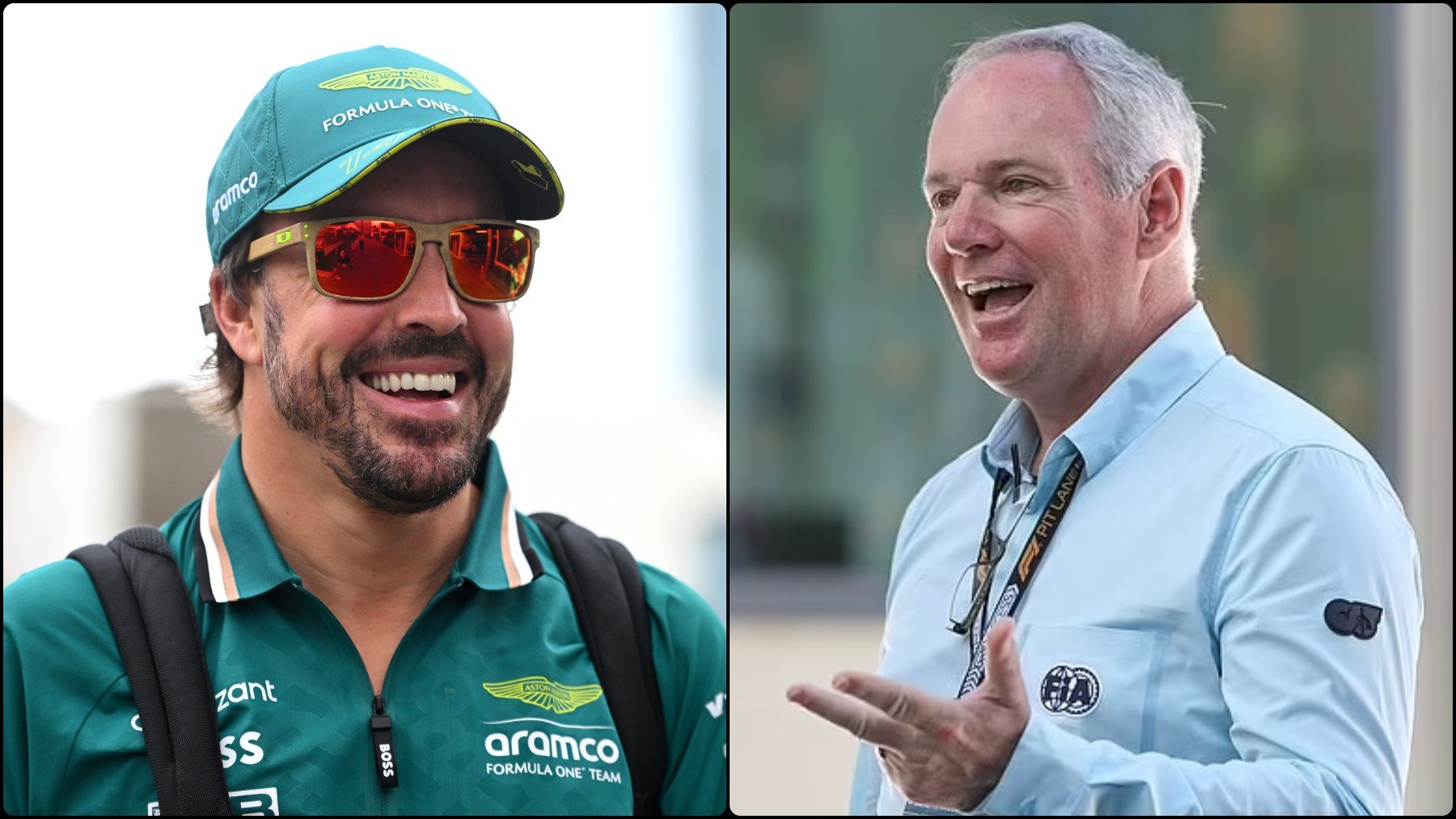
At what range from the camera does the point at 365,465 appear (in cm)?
219

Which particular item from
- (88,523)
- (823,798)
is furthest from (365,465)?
(823,798)

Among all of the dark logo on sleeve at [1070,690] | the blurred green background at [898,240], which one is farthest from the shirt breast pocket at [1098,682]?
the blurred green background at [898,240]

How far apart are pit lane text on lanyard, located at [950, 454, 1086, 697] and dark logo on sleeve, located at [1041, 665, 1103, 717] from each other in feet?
0.31

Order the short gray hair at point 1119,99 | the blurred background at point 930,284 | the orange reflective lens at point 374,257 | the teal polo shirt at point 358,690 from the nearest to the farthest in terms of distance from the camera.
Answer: the teal polo shirt at point 358,690
the orange reflective lens at point 374,257
the short gray hair at point 1119,99
the blurred background at point 930,284

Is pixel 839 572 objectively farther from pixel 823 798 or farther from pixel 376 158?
pixel 376 158

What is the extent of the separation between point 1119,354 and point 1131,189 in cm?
26

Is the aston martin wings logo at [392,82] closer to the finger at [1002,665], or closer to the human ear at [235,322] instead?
the human ear at [235,322]

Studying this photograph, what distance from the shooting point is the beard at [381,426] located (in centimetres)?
216

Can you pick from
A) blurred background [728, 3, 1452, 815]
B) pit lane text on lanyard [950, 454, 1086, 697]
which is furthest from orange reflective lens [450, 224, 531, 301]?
blurred background [728, 3, 1452, 815]

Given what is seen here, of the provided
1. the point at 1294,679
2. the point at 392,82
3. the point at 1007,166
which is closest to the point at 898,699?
the point at 1294,679

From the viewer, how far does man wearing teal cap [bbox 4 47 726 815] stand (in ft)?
6.76

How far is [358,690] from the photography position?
7.05 ft

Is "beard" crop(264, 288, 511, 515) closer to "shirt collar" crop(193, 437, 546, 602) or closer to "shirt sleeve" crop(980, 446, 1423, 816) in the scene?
"shirt collar" crop(193, 437, 546, 602)

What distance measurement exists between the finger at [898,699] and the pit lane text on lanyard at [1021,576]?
0.38 meters
